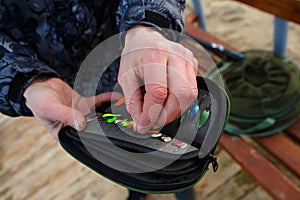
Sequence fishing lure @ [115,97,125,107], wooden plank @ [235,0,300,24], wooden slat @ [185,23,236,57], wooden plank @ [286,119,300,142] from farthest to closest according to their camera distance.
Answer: wooden slat @ [185,23,236,57] < wooden plank @ [286,119,300,142] < wooden plank @ [235,0,300,24] < fishing lure @ [115,97,125,107]

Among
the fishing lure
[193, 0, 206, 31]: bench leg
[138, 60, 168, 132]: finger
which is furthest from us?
[193, 0, 206, 31]: bench leg

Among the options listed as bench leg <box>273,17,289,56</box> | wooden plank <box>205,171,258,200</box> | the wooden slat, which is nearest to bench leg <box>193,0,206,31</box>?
the wooden slat

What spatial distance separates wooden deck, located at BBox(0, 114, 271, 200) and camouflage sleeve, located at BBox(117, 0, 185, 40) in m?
0.60

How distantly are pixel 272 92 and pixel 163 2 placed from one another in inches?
26.0

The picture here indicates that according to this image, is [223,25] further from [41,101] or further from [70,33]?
[41,101]

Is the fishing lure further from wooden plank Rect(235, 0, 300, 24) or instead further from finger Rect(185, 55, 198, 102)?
wooden plank Rect(235, 0, 300, 24)

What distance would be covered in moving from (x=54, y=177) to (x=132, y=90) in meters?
0.85

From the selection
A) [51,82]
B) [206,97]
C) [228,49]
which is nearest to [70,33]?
[51,82]

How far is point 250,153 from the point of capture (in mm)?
1020

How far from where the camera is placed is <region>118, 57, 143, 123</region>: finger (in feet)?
1.50

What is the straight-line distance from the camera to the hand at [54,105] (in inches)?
21.4

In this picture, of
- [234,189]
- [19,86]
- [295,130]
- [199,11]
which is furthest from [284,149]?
[19,86]

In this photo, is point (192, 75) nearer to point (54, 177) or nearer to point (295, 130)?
point (295, 130)

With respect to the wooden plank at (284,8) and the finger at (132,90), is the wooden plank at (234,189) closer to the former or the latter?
the wooden plank at (284,8)
